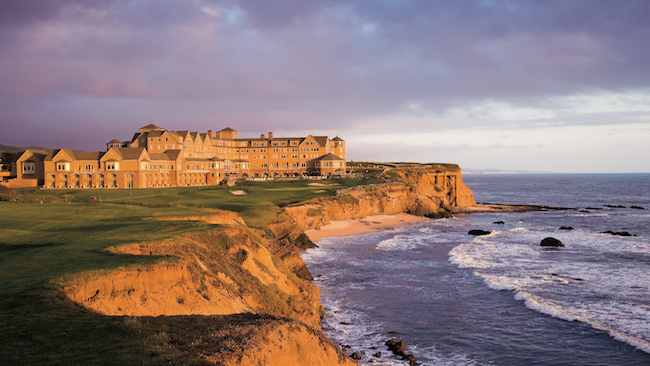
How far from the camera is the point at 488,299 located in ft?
86.4

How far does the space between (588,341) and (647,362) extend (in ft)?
8.22

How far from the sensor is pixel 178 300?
14.8m

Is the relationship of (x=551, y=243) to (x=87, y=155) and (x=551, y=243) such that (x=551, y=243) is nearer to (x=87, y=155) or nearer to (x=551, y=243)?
(x=551, y=243)

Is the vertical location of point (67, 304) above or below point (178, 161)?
below

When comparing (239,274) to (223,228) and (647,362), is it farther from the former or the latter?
(647,362)

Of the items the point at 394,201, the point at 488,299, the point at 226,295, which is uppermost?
the point at 226,295

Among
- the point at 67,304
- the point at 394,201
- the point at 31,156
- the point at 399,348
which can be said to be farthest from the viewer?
the point at 31,156

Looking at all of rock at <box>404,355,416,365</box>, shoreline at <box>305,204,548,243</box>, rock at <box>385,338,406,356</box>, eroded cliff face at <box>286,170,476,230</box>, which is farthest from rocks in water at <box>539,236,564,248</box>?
rock at <box>404,355,416,365</box>

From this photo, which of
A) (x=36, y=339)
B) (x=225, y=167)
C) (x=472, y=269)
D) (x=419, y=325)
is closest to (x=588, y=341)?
(x=419, y=325)

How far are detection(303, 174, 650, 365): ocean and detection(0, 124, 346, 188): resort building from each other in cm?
5199

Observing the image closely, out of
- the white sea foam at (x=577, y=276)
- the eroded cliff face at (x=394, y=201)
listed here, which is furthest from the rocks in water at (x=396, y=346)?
the eroded cliff face at (x=394, y=201)

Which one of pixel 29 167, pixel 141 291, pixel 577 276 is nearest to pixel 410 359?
pixel 141 291

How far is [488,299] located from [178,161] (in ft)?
253

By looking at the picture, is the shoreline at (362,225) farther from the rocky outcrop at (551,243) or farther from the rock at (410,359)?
the rock at (410,359)
